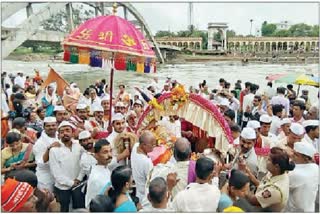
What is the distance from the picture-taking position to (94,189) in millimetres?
3135

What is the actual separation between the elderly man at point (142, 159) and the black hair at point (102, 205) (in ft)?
2.63

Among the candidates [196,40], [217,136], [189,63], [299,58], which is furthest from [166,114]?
[196,40]

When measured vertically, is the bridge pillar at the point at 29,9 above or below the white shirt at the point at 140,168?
above

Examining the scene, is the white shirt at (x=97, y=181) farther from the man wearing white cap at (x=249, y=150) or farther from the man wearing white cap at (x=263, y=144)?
the man wearing white cap at (x=263, y=144)

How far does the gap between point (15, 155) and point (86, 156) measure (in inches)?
24.3

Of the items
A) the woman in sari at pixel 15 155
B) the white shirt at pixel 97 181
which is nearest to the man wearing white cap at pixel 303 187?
the white shirt at pixel 97 181

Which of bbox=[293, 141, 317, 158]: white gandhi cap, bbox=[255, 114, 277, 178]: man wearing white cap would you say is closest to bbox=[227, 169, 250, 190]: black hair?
bbox=[293, 141, 317, 158]: white gandhi cap

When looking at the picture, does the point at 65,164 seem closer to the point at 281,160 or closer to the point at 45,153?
the point at 45,153

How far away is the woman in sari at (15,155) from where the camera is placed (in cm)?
370

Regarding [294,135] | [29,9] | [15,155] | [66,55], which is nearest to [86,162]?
[15,155]

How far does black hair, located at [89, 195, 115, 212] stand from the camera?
2598 mm

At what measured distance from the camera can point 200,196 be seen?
2.61 metres

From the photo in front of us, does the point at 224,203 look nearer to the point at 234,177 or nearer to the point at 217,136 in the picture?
the point at 234,177

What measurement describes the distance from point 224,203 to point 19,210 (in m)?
1.19
